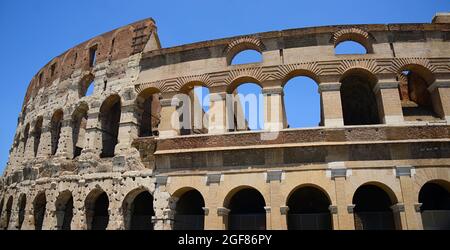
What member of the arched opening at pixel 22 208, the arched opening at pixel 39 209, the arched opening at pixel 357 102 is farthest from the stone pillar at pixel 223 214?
the arched opening at pixel 22 208

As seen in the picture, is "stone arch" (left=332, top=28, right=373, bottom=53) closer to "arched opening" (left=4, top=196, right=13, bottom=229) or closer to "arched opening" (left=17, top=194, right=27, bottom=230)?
"arched opening" (left=17, top=194, right=27, bottom=230)

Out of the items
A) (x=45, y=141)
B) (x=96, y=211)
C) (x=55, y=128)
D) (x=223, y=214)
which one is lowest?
(x=223, y=214)

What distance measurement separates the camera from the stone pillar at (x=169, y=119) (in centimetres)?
1225

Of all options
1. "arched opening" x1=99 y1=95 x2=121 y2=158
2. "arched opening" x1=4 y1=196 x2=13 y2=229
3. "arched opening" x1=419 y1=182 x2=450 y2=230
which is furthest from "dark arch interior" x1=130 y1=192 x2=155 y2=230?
"arched opening" x1=419 y1=182 x2=450 y2=230

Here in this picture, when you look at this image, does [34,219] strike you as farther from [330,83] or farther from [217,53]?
[330,83]

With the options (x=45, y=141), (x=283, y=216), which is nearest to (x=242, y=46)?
(x=283, y=216)

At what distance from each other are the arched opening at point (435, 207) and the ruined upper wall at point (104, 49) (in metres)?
12.1

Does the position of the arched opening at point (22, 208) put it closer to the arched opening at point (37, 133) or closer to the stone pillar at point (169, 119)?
the arched opening at point (37, 133)

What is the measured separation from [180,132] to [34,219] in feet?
26.5

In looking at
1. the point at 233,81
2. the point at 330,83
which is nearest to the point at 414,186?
the point at 330,83

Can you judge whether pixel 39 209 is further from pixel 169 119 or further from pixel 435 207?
pixel 435 207

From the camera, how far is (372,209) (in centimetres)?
1127

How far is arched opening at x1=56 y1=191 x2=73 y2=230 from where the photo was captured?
13.6 metres

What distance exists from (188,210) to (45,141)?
828 cm
